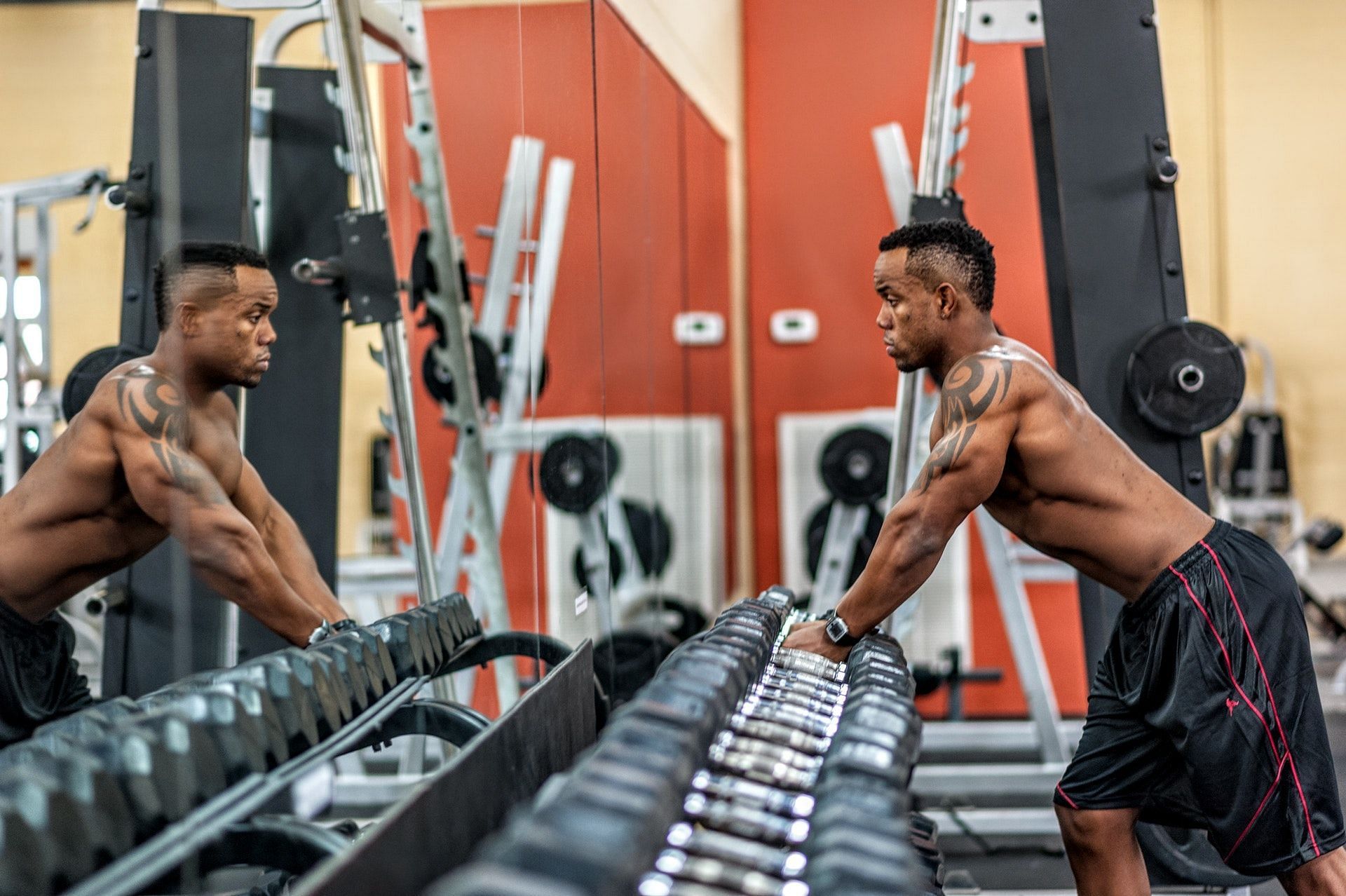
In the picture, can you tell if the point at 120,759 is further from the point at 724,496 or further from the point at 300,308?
the point at 724,496

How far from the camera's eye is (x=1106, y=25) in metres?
2.52

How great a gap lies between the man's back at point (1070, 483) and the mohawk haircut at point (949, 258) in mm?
121

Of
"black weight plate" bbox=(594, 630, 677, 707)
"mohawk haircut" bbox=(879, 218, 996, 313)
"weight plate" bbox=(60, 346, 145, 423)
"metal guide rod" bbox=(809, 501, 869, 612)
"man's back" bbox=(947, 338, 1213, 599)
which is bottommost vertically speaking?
"black weight plate" bbox=(594, 630, 677, 707)

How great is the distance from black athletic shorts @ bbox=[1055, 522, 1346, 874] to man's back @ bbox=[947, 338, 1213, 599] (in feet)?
0.18

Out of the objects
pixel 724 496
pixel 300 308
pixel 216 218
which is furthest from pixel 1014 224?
pixel 216 218

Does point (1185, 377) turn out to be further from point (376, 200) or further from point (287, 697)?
point (287, 697)

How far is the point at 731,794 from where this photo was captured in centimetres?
116

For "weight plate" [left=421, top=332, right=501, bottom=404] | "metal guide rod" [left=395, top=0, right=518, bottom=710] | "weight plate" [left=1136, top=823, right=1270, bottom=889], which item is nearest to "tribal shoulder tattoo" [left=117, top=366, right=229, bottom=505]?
"metal guide rod" [left=395, top=0, right=518, bottom=710]

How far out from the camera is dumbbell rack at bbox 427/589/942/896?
0.76 m

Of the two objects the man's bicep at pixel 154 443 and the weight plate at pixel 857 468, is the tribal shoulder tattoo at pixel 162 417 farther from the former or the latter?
the weight plate at pixel 857 468

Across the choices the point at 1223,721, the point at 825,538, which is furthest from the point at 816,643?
the point at 825,538

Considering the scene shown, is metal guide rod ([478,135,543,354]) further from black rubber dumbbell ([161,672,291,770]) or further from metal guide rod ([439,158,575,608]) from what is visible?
black rubber dumbbell ([161,672,291,770])

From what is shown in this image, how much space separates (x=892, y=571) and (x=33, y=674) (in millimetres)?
1256

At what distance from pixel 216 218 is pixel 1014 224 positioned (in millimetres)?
3636
